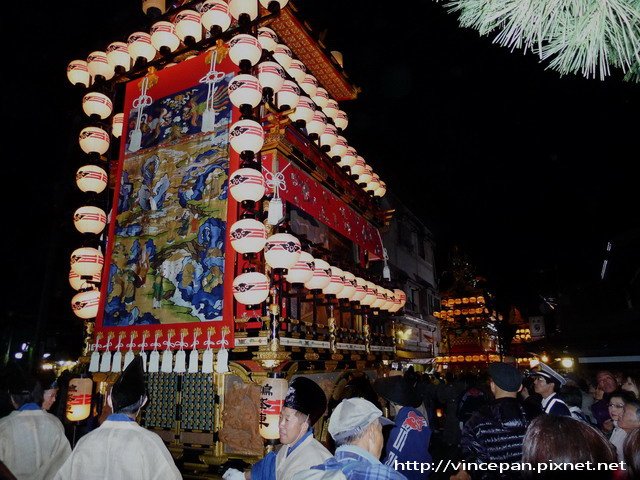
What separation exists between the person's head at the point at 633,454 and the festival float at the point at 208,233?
5250mm

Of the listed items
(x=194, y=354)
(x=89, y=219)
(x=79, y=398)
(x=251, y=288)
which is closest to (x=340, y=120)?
(x=89, y=219)

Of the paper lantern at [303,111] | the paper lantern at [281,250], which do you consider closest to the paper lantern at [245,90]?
the paper lantern at [303,111]

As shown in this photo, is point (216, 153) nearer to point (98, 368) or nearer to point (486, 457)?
point (98, 368)

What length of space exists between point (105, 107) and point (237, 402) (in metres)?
8.14

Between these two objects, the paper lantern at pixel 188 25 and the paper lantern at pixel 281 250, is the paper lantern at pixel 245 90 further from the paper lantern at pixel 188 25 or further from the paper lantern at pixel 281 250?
the paper lantern at pixel 281 250

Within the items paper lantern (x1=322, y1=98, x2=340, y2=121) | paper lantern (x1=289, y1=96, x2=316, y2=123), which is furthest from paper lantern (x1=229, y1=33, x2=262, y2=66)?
paper lantern (x1=322, y1=98, x2=340, y2=121)

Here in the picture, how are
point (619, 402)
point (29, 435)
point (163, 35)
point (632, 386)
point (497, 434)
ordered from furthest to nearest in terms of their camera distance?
point (163, 35) → point (632, 386) → point (619, 402) → point (29, 435) → point (497, 434)

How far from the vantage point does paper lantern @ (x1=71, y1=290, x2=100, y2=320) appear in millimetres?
8953

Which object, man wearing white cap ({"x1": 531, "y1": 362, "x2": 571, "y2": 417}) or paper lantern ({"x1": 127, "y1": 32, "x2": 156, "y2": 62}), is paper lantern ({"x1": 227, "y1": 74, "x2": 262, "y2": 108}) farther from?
man wearing white cap ({"x1": 531, "y1": 362, "x2": 571, "y2": 417})

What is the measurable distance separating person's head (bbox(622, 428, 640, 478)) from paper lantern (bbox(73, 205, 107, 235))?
10.0 meters

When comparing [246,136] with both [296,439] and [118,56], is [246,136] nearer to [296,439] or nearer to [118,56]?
[118,56]

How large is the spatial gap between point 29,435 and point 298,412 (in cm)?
342

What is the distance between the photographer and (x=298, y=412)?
138 inches

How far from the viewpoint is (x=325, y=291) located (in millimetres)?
9328
